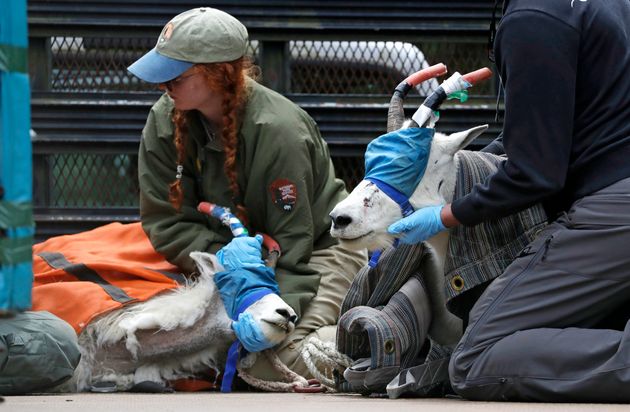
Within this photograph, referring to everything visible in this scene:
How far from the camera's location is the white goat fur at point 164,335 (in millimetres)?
4535

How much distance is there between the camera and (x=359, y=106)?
5.72 meters

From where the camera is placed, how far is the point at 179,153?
4.87 meters

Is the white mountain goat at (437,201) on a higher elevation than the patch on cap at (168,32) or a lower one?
lower

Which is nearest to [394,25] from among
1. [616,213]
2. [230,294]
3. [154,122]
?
[154,122]

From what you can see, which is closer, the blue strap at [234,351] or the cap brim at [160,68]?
the blue strap at [234,351]

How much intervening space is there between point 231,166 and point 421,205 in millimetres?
1007

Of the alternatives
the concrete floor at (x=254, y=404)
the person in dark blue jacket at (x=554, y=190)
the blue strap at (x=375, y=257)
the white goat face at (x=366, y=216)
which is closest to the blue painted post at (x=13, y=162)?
the concrete floor at (x=254, y=404)

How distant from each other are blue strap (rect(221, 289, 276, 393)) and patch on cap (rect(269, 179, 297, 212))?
0.37 metres

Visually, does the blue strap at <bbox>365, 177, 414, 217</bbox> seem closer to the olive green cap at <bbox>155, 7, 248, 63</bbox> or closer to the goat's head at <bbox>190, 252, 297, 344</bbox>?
the goat's head at <bbox>190, 252, 297, 344</bbox>

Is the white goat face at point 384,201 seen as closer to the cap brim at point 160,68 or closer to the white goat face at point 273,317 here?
the white goat face at point 273,317

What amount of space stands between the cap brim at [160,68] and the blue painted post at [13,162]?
6.29 ft

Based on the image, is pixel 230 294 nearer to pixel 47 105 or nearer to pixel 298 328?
pixel 298 328

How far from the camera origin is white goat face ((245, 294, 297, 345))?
445cm

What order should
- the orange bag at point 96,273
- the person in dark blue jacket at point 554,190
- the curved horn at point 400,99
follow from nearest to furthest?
the person in dark blue jacket at point 554,190 → the curved horn at point 400,99 → the orange bag at point 96,273
